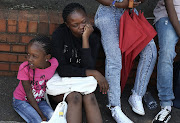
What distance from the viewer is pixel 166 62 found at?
3.22m

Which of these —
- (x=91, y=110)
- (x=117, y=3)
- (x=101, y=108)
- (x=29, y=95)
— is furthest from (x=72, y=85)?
(x=117, y=3)

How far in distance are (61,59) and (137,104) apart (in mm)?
1003

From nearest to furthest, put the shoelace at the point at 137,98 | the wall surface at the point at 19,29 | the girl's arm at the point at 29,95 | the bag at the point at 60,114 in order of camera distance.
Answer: the bag at the point at 60,114 → the girl's arm at the point at 29,95 → the shoelace at the point at 137,98 → the wall surface at the point at 19,29

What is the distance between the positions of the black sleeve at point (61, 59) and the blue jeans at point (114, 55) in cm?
33

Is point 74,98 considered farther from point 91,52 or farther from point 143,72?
point 143,72

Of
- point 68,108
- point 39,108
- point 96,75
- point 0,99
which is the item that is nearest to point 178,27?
point 96,75

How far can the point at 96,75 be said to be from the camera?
2.95 metres

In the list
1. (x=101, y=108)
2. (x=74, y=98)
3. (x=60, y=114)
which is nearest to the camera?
(x=60, y=114)

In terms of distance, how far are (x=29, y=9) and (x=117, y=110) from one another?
172 centimetres

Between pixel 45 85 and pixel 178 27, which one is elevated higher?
pixel 178 27

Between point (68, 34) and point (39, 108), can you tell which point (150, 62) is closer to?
point (68, 34)

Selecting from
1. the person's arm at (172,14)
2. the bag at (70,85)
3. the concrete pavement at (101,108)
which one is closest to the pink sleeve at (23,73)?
the bag at (70,85)

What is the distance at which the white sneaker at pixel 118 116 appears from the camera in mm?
2997

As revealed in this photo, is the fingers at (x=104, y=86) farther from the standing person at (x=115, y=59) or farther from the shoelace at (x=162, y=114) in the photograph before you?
the shoelace at (x=162, y=114)
